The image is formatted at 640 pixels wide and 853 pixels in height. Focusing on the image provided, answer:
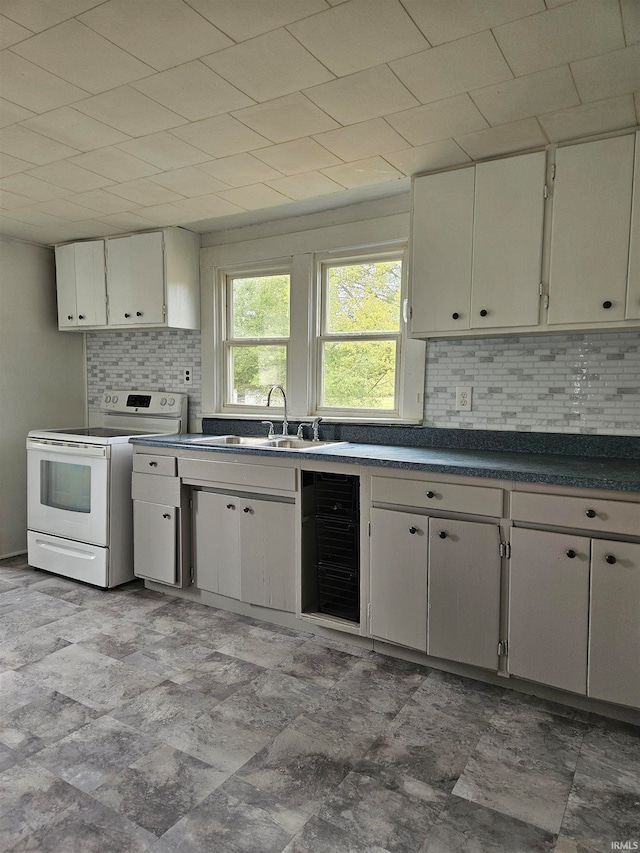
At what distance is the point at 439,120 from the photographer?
2182 mm

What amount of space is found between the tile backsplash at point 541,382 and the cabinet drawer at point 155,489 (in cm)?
152

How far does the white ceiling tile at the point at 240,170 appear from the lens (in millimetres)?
2609

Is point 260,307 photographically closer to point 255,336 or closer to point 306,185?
point 255,336

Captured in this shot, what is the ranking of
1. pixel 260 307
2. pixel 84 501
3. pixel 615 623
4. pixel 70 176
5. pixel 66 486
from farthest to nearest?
pixel 260 307, pixel 66 486, pixel 84 501, pixel 70 176, pixel 615 623

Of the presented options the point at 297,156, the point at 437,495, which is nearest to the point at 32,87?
the point at 297,156

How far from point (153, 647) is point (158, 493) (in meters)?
0.95

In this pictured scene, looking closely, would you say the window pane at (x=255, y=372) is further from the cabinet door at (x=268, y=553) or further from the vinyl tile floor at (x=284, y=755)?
the vinyl tile floor at (x=284, y=755)

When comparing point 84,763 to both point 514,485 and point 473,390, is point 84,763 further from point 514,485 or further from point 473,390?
point 473,390

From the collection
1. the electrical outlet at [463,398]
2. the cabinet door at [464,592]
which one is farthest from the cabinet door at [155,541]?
the electrical outlet at [463,398]

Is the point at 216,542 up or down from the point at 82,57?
down

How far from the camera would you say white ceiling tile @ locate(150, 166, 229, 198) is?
9.10ft

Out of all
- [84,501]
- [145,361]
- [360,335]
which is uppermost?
[360,335]

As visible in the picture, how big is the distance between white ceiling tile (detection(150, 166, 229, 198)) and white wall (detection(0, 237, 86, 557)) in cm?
181

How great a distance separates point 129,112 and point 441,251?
1.47m
